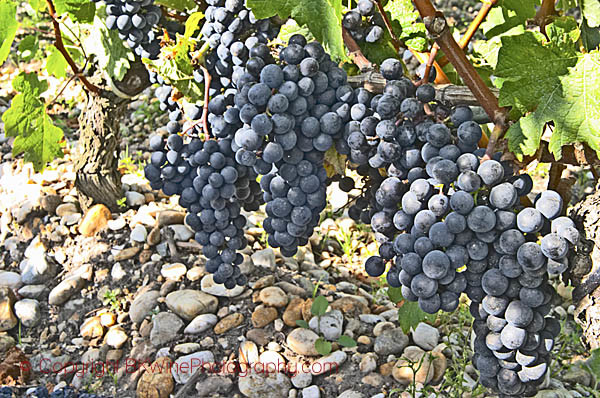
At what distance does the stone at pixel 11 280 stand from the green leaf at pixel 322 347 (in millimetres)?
1308

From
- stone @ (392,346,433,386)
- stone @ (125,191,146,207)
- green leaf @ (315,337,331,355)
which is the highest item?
stone @ (125,191,146,207)

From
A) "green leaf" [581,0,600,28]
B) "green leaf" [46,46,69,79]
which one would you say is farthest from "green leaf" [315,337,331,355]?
"green leaf" [46,46,69,79]

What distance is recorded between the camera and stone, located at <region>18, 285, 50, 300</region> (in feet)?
8.05

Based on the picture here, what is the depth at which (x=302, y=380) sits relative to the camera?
6.32ft

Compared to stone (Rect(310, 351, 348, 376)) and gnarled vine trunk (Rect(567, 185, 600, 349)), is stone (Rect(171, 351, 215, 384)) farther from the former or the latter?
gnarled vine trunk (Rect(567, 185, 600, 349))

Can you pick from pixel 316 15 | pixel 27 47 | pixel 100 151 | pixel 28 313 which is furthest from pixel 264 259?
pixel 316 15

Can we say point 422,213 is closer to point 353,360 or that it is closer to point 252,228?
point 353,360

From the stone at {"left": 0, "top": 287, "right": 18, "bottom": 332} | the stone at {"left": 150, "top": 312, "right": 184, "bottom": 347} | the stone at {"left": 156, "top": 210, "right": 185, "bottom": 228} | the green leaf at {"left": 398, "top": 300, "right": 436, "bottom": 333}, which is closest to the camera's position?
the green leaf at {"left": 398, "top": 300, "right": 436, "bottom": 333}

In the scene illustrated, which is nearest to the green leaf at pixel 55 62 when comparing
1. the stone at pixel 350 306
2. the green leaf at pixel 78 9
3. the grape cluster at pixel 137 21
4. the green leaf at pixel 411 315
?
the green leaf at pixel 78 9

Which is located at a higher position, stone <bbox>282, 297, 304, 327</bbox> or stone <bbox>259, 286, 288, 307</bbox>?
stone <bbox>259, 286, 288, 307</bbox>

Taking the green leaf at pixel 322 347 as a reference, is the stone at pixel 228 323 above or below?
above

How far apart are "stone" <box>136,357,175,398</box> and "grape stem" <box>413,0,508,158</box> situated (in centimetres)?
129

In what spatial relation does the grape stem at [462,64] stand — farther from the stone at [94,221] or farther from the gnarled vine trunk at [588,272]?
the stone at [94,221]

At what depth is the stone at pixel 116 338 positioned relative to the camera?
7.13ft
